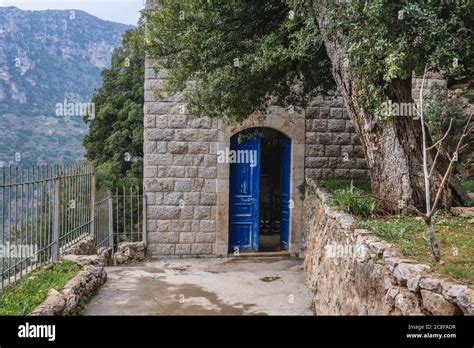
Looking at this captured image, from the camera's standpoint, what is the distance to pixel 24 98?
46.4 metres

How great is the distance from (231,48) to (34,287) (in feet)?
15.4

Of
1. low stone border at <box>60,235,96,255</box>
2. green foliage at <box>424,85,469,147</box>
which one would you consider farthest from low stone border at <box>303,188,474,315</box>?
green foliage at <box>424,85,469,147</box>

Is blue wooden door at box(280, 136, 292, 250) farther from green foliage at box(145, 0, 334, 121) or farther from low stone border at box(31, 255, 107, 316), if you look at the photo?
low stone border at box(31, 255, 107, 316)

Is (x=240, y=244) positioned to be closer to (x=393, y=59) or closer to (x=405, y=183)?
(x=405, y=183)

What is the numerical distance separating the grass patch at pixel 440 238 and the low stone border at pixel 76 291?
11.2 ft

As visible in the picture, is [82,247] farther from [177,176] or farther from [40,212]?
[177,176]

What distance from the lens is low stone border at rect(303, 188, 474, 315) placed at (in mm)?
3281

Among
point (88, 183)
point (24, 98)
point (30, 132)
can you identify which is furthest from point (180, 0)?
point (24, 98)

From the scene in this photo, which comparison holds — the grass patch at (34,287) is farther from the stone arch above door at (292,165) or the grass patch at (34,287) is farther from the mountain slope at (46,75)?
the mountain slope at (46,75)

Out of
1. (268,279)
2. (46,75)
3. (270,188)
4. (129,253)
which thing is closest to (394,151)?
(268,279)

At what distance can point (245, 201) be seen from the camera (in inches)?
433

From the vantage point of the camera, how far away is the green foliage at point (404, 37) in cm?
535

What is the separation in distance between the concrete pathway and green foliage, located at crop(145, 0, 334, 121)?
292cm

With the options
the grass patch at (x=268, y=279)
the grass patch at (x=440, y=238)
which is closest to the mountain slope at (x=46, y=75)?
the grass patch at (x=268, y=279)
